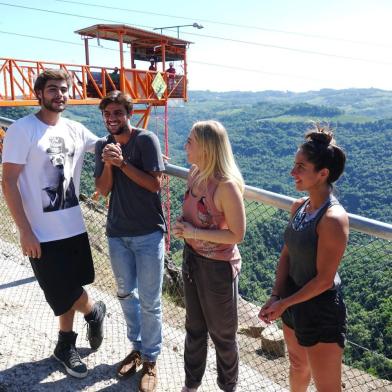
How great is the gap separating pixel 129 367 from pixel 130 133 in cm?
164

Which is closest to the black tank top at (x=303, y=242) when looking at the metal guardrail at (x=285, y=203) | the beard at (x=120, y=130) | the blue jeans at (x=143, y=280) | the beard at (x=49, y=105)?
the metal guardrail at (x=285, y=203)

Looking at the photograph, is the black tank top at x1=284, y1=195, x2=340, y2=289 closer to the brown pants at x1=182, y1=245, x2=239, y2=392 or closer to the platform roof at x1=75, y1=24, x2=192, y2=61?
the brown pants at x1=182, y1=245, x2=239, y2=392

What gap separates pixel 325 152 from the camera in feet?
7.47

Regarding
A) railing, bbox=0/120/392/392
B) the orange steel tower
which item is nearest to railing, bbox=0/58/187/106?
the orange steel tower

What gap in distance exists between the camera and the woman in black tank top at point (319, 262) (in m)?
2.22

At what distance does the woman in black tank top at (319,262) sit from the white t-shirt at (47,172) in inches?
60.0

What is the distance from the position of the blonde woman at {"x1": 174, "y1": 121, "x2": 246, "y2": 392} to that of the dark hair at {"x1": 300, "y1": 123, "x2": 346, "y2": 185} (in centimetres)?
45

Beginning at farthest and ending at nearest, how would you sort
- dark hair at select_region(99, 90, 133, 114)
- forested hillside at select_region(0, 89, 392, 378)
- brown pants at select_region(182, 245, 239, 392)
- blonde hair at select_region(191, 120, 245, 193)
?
A: 1. forested hillside at select_region(0, 89, 392, 378)
2. dark hair at select_region(99, 90, 133, 114)
3. brown pants at select_region(182, 245, 239, 392)
4. blonde hair at select_region(191, 120, 245, 193)

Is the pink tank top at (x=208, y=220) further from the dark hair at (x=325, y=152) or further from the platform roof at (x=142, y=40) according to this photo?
the platform roof at (x=142, y=40)

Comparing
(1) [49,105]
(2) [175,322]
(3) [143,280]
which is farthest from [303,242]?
(2) [175,322]

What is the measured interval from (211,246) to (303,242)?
0.58 m

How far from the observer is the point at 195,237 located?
2594 mm

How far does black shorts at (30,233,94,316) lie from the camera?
2945 mm

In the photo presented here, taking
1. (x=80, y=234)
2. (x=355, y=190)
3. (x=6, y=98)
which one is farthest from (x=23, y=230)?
(x=355, y=190)
